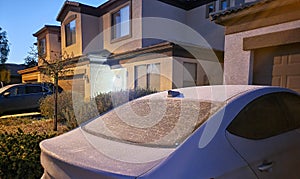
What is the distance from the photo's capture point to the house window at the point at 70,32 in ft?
50.9

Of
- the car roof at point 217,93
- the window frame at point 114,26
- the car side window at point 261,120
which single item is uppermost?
the window frame at point 114,26

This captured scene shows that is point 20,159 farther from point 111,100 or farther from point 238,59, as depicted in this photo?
Result: point 238,59

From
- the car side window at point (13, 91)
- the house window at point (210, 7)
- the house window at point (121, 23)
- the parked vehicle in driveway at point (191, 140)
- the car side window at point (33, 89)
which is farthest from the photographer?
the house window at point (210, 7)

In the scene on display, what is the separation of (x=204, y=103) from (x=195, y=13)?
43.1ft

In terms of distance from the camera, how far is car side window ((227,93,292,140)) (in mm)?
1930

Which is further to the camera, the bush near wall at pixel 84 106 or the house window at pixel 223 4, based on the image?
the house window at pixel 223 4

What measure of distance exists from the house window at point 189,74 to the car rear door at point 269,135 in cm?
741

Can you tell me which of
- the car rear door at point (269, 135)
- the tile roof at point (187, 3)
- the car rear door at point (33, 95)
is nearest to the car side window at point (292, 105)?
the car rear door at point (269, 135)

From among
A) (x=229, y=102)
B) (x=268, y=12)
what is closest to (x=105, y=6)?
(x=268, y=12)

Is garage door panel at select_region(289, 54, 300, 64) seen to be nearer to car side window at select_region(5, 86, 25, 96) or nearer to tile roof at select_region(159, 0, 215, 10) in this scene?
tile roof at select_region(159, 0, 215, 10)

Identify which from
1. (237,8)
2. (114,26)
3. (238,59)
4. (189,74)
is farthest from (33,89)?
(237,8)

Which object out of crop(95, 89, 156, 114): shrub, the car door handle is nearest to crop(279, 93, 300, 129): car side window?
the car door handle

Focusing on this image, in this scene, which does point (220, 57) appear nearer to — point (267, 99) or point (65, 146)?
point (267, 99)

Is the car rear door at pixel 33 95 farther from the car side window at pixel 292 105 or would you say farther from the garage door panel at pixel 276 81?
the car side window at pixel 292 105
